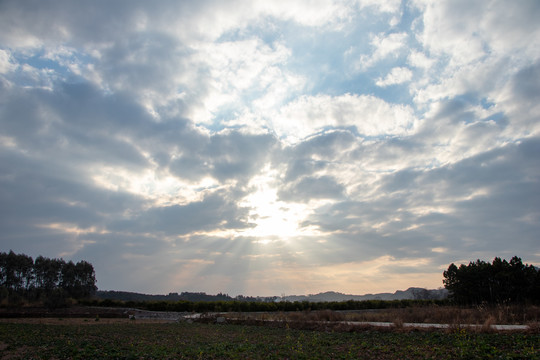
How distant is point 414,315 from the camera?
24.9 meters

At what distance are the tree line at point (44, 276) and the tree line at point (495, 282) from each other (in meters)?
75.1

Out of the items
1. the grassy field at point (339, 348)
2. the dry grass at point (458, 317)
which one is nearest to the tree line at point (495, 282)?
the dry grass at point (458, 317)

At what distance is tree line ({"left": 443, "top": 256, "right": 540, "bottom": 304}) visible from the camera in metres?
40.5

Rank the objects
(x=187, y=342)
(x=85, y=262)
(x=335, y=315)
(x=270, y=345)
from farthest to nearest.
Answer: (x=85, y=262) < (x=335, y=315) < (x=187, y=342) < (x=270, y=345)

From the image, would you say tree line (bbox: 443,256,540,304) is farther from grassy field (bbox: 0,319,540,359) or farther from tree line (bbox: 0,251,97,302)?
tree line (bbox: 0,251,97,302)

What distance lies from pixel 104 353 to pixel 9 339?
10.3 metres

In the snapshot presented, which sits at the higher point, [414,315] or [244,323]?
[414,315]

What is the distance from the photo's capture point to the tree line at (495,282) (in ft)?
133

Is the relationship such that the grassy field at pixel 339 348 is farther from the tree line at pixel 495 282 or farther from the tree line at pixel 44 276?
the tree line at pixel 44 276

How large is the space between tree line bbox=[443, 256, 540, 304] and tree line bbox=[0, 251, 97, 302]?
246 feet

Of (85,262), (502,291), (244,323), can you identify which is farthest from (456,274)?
(85,262)

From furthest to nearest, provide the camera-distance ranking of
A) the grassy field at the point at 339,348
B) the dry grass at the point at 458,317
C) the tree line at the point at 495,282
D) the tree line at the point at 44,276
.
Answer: the tree line at the point at 44,276, the tree line at the point at 495,282, the dry grass at the point at 458,317, the grassy field at the point at 339,348

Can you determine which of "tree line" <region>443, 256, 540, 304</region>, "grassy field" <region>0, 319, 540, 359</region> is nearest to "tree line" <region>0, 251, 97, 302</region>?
"grassy field" <region>0, 319, 540, 359</region>

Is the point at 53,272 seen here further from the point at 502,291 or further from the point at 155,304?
the point at 502,291
